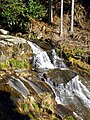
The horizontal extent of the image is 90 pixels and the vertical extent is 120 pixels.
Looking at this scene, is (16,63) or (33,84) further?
(16,63)

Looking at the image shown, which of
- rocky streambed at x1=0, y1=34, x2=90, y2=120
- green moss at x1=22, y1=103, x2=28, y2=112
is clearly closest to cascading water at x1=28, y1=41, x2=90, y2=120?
rocky streambed at x1=0, y1=34, x2=90, y2=120

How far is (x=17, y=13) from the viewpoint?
1061 inches

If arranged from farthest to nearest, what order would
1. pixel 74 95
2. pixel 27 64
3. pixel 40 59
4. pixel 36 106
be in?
pixel 40 59
pixel 27 64
pixel 74 95
pixel 36 106

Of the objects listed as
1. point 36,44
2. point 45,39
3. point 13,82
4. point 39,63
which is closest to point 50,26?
point 45,39

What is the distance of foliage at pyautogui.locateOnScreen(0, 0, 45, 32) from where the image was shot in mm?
26641

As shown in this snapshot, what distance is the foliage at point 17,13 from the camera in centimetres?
2664

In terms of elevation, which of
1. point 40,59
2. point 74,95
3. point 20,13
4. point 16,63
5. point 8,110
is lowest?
point 74,95

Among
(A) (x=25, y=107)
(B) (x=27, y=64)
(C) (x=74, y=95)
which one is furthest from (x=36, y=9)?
(A) (x=25, y=107)

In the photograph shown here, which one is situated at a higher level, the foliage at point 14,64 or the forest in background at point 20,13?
the forest in background at point 20,13

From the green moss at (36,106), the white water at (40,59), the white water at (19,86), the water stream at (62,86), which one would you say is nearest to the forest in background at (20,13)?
the white water at (40,59)

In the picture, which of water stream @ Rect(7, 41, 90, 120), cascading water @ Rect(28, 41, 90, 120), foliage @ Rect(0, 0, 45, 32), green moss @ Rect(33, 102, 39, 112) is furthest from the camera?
foliage @ Rect(0, 0, 45, 32)

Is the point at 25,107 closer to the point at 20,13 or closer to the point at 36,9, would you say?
the point at 20,13

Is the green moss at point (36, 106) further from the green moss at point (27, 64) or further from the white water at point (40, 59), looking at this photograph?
the white water at point (40, 59)

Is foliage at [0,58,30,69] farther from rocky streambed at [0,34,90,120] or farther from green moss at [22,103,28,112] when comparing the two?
green moss at [22,103,28,112]
